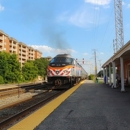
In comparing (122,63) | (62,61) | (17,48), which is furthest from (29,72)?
(122,63)

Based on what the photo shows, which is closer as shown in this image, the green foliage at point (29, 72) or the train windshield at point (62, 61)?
the train windshield at point (62, 61)

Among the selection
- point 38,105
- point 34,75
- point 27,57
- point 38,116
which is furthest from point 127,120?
point 27,57

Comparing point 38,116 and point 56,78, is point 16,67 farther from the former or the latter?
point 38,116

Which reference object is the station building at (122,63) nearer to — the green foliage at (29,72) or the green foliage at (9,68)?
the green foliage at (9,68)

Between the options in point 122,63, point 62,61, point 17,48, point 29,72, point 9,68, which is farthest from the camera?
point 17,48

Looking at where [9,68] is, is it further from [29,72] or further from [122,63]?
[122,63]

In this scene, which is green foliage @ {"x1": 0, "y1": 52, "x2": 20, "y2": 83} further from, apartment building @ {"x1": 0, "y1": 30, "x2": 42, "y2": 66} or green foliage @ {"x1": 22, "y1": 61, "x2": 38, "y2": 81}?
apartment building @ {"x1": 0, "y1": 30, "x2": 42, "y2": 66}

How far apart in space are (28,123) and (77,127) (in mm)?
1455

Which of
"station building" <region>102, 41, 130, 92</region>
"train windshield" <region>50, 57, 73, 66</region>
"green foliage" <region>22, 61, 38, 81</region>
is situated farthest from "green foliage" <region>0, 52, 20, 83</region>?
"train windshield" <region>50, 57, 73, 66</region>

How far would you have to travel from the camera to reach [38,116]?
7.53 metres

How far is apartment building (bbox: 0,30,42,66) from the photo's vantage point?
9175cm

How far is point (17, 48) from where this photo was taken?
11175 centimetres

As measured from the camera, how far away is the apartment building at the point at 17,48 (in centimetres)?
9175

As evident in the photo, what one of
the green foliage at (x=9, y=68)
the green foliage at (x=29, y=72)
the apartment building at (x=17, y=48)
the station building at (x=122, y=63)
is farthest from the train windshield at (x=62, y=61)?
the apartment building at (x=17, y=48)
